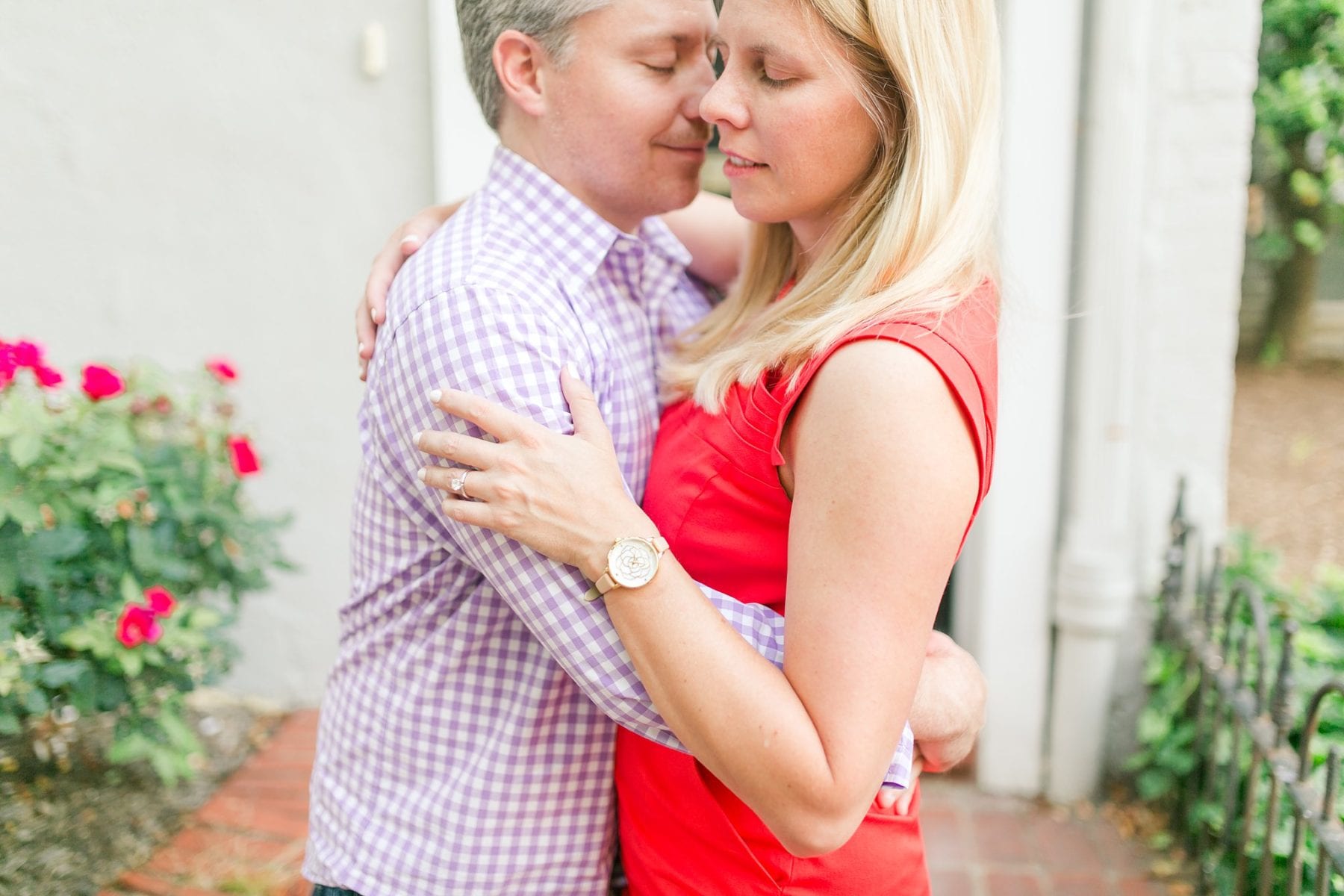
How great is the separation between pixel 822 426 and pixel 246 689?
318cm

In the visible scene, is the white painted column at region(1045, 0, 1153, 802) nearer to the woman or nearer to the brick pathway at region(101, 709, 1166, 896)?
the brick pathway at region(101, 709, 1166, 896)

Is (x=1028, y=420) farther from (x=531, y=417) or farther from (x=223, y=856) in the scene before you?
(x=223, y=856)

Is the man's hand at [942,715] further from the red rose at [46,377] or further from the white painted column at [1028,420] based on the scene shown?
the red rose at [46,377]

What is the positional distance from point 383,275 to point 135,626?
145 centimetres

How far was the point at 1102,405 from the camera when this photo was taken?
10.6ft

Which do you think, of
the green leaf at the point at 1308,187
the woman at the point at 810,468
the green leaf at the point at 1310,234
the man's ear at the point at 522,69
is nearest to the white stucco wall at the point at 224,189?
the man's ear at the point at 522,69

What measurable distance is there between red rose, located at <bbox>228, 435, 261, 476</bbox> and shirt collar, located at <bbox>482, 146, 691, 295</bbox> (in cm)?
161

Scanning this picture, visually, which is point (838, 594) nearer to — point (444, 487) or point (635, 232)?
point (444, 487)

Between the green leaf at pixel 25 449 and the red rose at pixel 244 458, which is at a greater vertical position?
the green leaf at pixel 25 449

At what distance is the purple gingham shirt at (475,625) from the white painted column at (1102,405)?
197 cm

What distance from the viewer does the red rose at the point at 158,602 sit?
8.95 feet

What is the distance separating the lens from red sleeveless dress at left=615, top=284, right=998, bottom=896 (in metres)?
1.35

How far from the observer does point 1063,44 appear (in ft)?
10.0

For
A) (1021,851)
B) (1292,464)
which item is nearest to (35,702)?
(1021,851)
